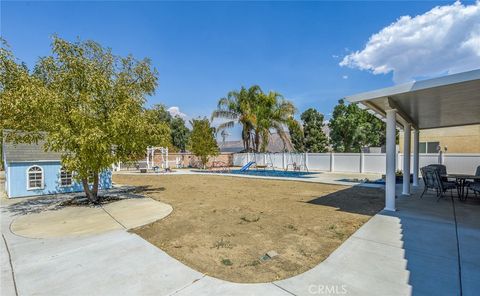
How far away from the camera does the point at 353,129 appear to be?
25.5 metres

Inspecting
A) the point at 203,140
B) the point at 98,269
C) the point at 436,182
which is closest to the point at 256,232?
the point at 98,269

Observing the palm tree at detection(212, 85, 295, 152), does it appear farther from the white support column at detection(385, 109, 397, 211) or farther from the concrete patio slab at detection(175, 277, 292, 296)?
the concrete patio slab at detection(175, 277, 292, 296)

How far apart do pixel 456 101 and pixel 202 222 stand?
26.1 ft

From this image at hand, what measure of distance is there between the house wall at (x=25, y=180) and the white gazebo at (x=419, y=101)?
1255 cm

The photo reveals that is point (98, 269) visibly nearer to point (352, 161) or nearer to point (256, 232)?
point (256, 232)

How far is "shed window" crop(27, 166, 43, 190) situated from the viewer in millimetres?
10320

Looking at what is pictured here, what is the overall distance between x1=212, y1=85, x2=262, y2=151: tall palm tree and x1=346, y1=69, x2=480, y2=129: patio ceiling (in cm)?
1706

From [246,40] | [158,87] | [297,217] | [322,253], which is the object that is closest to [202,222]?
[297,217]

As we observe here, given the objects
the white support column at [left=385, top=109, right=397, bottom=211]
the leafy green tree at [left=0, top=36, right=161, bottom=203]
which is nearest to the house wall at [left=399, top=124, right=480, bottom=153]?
the white support column at [left=385, top=109, right=397, bottom=211]

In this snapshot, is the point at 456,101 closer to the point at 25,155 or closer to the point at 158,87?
the point at 158,87

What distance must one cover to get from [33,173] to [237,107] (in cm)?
1811

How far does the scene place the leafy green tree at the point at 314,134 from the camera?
28.5 m

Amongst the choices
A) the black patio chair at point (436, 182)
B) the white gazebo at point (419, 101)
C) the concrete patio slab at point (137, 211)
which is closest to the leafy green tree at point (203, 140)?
the concrete patio slab at point (137, 211)

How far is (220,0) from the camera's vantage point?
1139 centimetres
